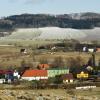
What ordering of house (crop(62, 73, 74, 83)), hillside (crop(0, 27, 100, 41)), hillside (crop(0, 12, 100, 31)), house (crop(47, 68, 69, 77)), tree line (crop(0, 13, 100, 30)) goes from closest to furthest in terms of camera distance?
house (crop(62, 73, 74, 83)), house (crop(47, 68, 69, 77)), hillside (crop(0, 27, 100, 41)), tree line (crop(0, 13, 100, 30)), hillside (crop(0, 12, 100, 31))

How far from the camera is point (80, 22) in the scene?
75.7 meters

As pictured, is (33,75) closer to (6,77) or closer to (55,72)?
(6,77)

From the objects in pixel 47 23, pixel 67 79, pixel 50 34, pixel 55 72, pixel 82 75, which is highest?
pixel 67 79

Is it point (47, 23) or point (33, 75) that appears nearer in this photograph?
point (33, 75)

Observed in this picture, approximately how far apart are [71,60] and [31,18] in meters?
58.9

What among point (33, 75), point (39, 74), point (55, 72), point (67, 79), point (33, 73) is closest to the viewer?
point (67, 79)

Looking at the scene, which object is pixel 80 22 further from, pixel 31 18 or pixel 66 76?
pixel 66 76

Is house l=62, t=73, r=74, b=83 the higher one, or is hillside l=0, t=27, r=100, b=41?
house l=62, t=73, r=74, b=83

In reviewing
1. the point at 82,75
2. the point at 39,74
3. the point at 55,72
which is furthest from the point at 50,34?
the point at 82,75

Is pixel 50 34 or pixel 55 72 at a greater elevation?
pixel 55 72

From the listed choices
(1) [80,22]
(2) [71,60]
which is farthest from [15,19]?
(2) [71,60]

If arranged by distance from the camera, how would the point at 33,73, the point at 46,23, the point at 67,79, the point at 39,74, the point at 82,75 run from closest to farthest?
the point at 67,79 < the point at 82,75 < the point at 33,73 < the point at 39,74 < the point at 46,23

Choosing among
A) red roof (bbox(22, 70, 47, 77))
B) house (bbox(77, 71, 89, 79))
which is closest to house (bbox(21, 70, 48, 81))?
red roof (bbox(22, 70, 47, 77))

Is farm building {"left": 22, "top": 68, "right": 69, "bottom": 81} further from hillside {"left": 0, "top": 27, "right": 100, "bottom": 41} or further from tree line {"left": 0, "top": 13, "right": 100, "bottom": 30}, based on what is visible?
tree line {"left": 0, "top": 13, "right": 100, "bottom": 30}
